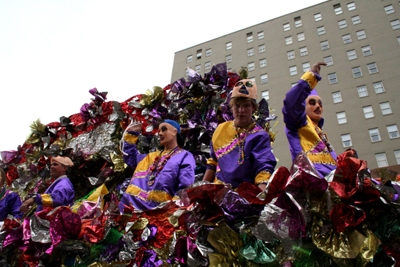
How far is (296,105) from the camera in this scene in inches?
81.3

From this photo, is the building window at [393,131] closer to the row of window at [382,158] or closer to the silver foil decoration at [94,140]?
the row of window at [382,158]

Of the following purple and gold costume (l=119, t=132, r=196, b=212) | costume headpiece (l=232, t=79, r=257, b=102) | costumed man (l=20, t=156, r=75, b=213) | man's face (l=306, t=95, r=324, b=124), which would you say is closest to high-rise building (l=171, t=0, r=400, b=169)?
man's face (l=306, t=95, r=324, b=124)

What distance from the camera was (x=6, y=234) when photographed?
2094 millimetres

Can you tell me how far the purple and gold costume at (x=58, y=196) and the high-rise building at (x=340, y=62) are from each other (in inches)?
626

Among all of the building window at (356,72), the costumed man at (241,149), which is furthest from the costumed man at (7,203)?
the building window at (356,72)

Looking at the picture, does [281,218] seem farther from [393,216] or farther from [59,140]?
[59,140]

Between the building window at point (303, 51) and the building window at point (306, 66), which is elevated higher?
the building window at point (303, 51)

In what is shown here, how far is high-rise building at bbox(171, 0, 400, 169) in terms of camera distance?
16.5m

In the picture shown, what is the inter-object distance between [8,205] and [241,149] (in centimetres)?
333

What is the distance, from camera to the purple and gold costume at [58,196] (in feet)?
8.76

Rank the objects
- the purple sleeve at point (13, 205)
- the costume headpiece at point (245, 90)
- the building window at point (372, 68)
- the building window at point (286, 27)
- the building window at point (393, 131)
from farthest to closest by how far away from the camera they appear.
Result: 1. the building window at point (286, 27)
2. the building window at point (372, 68)
3. the building window at point (393, 131)
4. the purple sleeve at point (13, 205)
5. the costume headpiece at point (245, 90)

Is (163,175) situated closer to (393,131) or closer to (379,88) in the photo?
(393,131)

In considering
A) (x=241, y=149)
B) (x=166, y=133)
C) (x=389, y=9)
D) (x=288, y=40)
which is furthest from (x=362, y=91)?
(x=241, y=149)

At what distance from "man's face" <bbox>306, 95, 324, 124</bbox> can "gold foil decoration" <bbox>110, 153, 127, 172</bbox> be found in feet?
7.92
